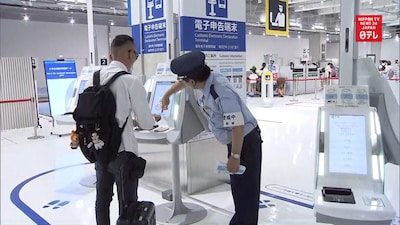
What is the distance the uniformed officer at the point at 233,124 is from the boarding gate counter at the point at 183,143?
87 cm

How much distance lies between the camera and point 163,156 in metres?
4.57

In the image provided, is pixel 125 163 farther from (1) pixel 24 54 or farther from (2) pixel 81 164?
(1) pixel 24 54

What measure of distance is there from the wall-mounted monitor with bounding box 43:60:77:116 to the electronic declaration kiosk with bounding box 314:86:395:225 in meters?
6.00

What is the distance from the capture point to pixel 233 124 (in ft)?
7.50

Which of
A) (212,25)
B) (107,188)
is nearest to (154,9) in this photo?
(212,25)

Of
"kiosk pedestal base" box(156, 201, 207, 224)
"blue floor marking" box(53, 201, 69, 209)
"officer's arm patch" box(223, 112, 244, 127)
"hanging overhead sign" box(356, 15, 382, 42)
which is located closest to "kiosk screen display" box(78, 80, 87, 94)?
"blue floor marking" box(53, 201, 69, 209)

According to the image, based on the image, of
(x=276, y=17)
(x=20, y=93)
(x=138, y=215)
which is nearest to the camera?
(x=138, y=215)

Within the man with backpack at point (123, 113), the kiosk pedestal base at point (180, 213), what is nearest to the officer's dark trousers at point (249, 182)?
the man with backpack at point (123, 113)

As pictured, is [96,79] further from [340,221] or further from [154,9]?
[154,9]

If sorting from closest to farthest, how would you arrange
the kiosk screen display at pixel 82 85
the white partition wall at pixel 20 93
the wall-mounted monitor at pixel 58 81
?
the kiosk screen display at pixel 82 85 < the wall-mounted monitor at pixel 58 81 < the white partition wall at pixel 20 93

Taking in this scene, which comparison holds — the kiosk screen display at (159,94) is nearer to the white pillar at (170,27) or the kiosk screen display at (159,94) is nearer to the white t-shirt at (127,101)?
the white pillar at (170,27)

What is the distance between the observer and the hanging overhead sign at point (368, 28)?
2.69m

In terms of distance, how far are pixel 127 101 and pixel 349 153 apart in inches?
62.1

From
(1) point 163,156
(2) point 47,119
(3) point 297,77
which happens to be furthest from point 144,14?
(3) point 297,77
